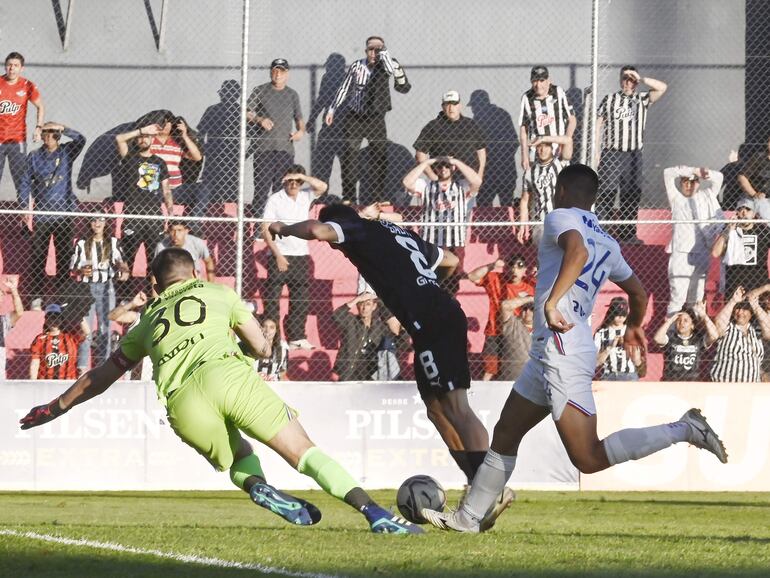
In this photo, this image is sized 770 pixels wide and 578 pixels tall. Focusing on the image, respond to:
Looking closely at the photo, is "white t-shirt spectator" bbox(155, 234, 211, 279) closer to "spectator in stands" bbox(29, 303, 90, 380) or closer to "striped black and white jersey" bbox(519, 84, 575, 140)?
"spectator in stands" bbox(29, 303, 90, 380)

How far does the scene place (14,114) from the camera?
17219mm

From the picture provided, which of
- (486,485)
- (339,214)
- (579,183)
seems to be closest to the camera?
(579,183)

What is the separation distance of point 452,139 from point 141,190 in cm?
414

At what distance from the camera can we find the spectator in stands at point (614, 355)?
615 inches

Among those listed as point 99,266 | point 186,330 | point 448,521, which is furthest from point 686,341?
point 186,330

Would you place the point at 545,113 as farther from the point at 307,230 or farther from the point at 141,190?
the point at 307,230

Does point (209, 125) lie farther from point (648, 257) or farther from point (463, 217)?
point (648, 257)

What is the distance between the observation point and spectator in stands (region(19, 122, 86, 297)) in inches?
639

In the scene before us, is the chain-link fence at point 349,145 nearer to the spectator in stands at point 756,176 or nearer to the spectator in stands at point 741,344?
the spectator in stands at point 756,176

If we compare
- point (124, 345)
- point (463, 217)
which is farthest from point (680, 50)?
point (124, 345)

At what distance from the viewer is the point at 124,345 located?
8203mm

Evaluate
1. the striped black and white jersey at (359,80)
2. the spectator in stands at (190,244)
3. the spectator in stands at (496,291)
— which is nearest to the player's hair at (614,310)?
the spectator in stands at (496,291)

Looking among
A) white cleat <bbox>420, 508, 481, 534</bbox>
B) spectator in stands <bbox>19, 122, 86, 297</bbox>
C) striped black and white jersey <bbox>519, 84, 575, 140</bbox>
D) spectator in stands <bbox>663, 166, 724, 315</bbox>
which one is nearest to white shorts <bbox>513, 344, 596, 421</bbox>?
white cleat <bbox>420, 508, 481, 534</bbox>

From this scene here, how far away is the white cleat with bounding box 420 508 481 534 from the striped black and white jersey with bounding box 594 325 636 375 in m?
7.92
